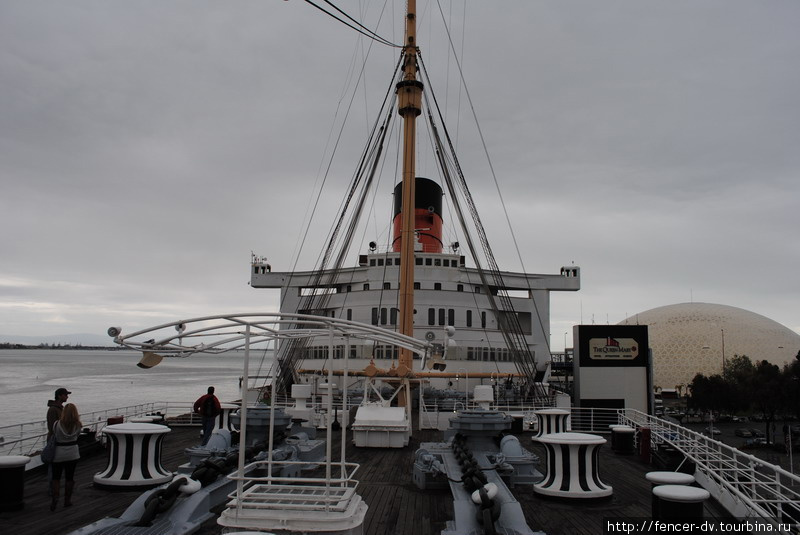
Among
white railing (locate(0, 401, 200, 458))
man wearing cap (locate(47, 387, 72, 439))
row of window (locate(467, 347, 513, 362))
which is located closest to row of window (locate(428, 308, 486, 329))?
row of window (locate(467, 347, 513, 362))

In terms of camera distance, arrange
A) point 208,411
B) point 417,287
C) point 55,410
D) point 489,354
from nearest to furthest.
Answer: point 55,410
point 208,411
point 489,354
point 417,287

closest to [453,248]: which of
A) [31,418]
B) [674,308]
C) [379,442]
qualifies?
[379,442]

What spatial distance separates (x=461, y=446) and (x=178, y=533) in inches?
246

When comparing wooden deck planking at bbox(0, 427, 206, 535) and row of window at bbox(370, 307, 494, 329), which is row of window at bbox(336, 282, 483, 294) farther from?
wooden deck planking at bbox(0, 427, 206, 535)

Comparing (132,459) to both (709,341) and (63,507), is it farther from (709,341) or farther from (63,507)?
(709,341)

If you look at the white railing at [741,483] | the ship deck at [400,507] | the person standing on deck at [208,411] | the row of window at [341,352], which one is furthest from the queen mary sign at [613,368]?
the person standing on deck at [208,411]

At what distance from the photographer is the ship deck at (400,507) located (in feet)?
27.6

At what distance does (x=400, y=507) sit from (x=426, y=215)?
3019 centimetres

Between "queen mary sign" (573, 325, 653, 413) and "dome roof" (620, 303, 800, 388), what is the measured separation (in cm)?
7111

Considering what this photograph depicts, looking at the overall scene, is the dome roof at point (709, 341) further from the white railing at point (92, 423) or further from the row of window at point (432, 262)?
the white railing at point (92, 423)

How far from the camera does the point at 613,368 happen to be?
24766 mm

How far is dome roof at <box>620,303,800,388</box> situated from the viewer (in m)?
92.1

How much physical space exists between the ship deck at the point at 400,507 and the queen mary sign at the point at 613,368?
11572 millimetres

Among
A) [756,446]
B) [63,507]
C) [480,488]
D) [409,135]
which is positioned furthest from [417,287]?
[480,488]
